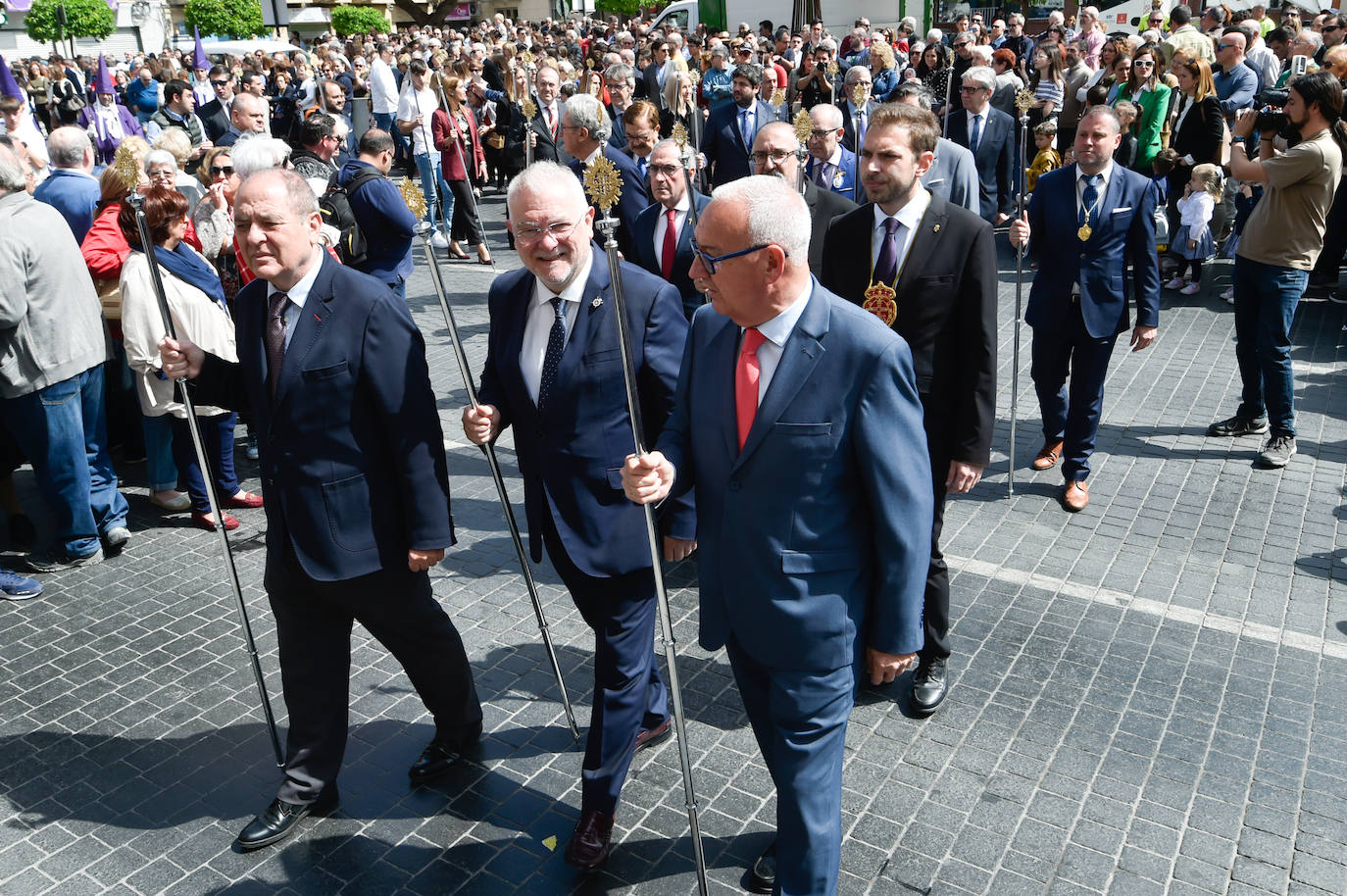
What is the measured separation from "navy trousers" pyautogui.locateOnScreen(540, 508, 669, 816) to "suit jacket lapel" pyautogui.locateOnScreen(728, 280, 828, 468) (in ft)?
3.54

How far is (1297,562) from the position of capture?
6008mm

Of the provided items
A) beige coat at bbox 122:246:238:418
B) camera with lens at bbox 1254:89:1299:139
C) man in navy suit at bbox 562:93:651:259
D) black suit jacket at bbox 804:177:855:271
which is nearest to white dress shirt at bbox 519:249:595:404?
black suit jacket at bbox 804:177:855:271

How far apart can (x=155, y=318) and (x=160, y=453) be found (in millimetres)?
1062

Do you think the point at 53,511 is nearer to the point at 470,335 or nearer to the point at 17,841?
the point at 17,841

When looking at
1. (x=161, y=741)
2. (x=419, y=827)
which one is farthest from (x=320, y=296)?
(x=161, y=741)

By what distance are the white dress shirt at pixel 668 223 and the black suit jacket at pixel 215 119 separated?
12790mm

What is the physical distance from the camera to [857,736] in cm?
461

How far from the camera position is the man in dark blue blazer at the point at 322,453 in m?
3.68

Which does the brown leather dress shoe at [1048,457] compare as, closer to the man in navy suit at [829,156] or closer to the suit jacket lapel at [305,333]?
the man in navy suit at [829,156]

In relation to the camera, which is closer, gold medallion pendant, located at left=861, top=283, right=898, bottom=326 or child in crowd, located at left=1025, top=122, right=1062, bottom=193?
gold medallion pendant, located at left=861, top=283, right=898, bottom=326

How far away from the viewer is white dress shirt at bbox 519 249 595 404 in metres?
3.79

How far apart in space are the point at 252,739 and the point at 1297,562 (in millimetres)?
5397

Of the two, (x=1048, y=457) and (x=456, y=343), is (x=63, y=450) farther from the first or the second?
(x=1048, y=457)

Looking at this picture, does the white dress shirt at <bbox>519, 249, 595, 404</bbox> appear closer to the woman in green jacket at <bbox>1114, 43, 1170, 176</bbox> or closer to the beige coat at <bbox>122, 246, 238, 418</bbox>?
the beige coat at <bbox>122, 246, 238, 418</bbox>
